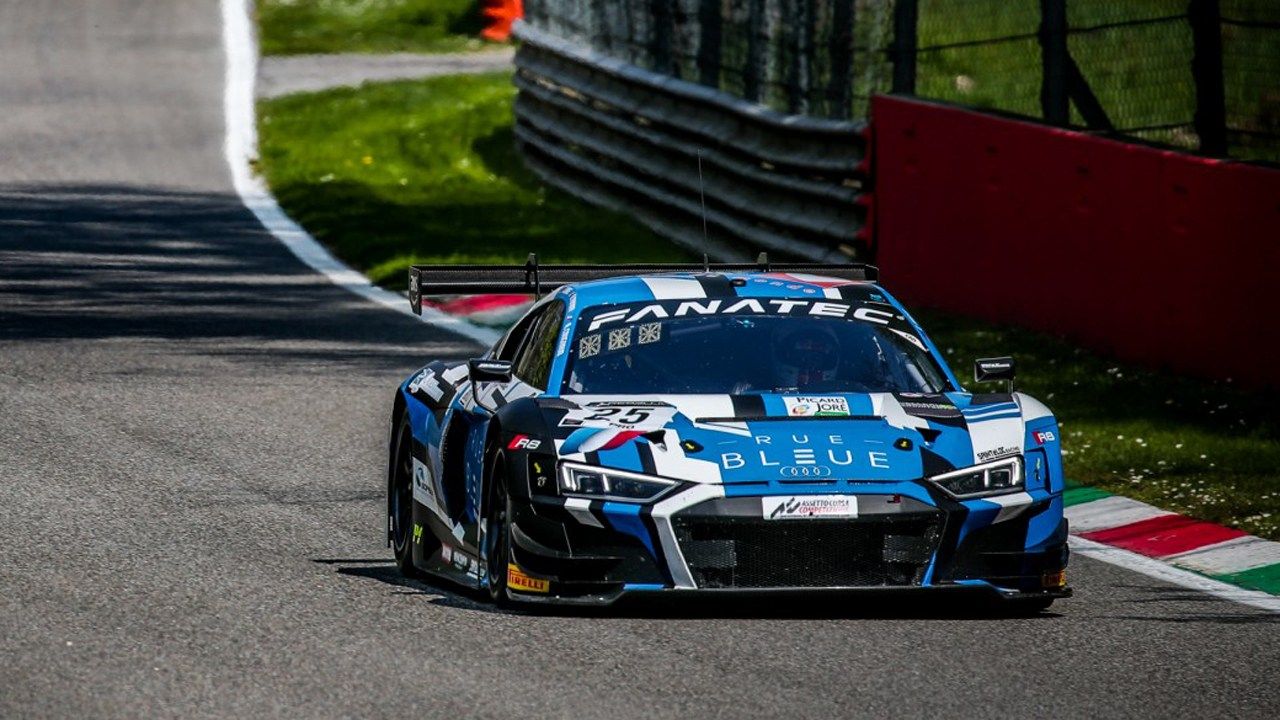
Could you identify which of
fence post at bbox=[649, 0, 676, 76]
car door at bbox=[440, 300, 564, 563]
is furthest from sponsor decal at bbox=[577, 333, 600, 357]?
fence post at bbox=[649, 0, 676, 76]

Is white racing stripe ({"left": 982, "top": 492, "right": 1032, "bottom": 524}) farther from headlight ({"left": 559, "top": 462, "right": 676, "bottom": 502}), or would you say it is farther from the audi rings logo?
headlight ({"left": 559, "top": 462, "right": 676, "bottom": 502})

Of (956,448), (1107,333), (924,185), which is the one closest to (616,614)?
(956,448)

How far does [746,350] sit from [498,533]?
123 cm

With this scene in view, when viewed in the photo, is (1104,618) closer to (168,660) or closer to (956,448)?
(956,448)

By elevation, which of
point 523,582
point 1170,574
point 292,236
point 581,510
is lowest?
point 292,236

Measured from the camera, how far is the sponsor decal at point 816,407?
8.55m

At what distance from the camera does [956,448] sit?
331 inches

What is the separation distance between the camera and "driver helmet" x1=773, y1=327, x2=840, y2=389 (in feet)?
30.1

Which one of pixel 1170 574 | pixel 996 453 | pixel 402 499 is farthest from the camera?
pixel 402 499

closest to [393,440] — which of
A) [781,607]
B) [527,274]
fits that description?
[527,274]

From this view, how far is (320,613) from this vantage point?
344 inches

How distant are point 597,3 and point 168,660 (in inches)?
704

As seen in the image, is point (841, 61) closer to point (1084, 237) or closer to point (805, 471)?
point (1084, 237)

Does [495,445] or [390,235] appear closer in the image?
[495,445]
